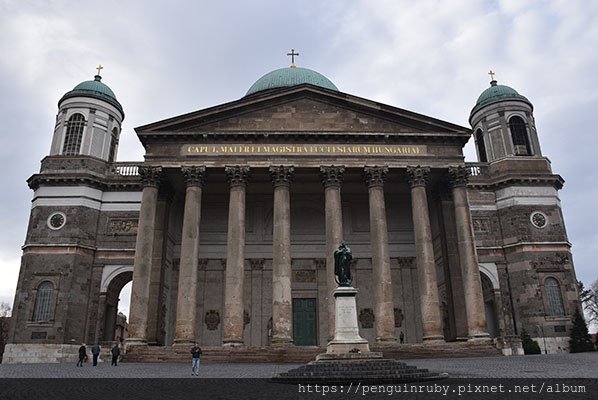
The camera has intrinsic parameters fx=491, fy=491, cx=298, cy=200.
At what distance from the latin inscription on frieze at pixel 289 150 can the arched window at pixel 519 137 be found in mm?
12885

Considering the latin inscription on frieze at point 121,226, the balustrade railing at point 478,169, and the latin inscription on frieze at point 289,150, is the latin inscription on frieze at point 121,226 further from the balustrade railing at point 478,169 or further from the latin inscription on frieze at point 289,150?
the balustrade railing at point 478,169

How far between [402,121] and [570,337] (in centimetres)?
1669

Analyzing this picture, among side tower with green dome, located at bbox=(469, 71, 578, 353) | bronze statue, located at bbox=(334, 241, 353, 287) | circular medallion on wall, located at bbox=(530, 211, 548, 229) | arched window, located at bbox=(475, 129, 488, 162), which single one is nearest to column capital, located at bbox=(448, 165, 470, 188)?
side tower with green dome, located at bbox=(469, 71, 578, 353)

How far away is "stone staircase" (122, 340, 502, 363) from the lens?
22.0 m

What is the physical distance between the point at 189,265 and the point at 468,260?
14434mm

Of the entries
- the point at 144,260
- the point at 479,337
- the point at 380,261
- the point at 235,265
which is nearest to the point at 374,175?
the point at 380,261

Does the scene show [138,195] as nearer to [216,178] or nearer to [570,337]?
[216,178]

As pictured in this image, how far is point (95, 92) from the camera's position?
35.1m

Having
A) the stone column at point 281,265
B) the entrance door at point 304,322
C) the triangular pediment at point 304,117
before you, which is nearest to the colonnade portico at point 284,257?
the stone column at point 281,265

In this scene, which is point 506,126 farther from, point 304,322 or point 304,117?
point 304,322

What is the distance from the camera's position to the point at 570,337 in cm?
2972

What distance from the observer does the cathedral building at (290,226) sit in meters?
25.3

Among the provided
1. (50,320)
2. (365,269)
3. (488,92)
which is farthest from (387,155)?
(50,320)

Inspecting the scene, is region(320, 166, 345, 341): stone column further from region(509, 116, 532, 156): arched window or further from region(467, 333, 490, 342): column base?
region(509, 116, 532, 156): arched window
